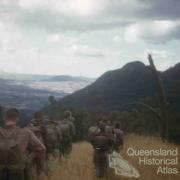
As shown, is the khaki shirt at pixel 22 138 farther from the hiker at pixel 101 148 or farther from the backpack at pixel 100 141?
the backpack at pixel 100 141

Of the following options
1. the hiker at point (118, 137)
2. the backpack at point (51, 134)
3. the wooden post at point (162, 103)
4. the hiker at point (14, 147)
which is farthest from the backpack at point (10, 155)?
the wooden post at point (162, 103)

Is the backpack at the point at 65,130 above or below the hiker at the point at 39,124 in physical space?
below

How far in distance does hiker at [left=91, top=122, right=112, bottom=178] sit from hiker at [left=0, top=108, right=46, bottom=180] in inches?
254

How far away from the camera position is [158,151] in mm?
17203

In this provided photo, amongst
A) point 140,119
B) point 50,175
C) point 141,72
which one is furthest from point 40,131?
point 141,72

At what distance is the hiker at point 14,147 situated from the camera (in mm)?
8727

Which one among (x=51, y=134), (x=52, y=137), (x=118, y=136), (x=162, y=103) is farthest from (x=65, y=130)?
(x=162, y=103)

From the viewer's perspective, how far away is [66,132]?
20.4 meters

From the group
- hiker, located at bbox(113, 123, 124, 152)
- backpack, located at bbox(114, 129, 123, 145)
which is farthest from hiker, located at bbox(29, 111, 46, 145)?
backpack, located at bbox(114, 129, 123, 145)

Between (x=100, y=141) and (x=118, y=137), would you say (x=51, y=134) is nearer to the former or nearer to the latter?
(x=100, y=141)

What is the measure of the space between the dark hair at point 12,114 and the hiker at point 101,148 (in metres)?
6.70

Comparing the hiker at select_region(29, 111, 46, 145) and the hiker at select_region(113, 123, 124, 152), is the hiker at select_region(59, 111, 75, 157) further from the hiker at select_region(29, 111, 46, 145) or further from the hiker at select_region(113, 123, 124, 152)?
the hiker at select_region(29, 111, 46, 145)

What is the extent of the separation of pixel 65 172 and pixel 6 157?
7.88 meters

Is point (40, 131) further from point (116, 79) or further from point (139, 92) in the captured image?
point (116, 79)
